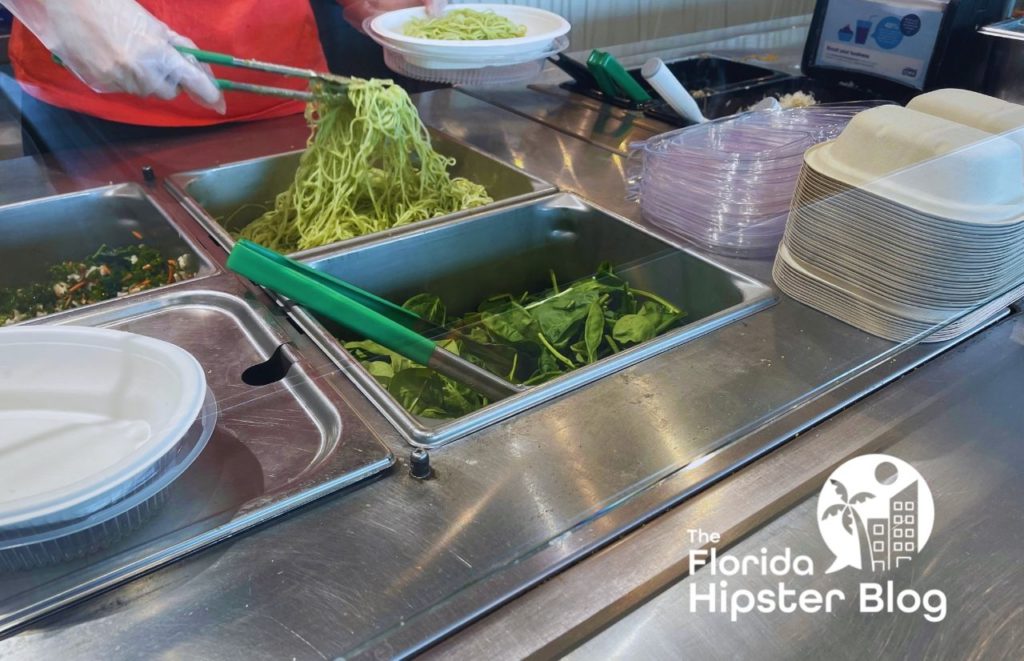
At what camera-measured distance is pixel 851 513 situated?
31.8 inches

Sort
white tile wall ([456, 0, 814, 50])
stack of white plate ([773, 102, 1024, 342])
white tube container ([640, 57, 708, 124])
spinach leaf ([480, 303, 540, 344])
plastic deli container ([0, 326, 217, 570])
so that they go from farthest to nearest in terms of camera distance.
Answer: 1. white tile wall ([456, 0, 814, 50])
2. white tube container ([640, 57, 708, 124])
3. spinach leaf ([480, 303, 540, 344])
4. stack of white plate ([773, 102, 1024, 342])
5. plastic deli container ([0, 326, 217, 570])

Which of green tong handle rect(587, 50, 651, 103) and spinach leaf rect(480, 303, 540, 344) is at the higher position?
green tong handle rect(587, 50, 651, 103)

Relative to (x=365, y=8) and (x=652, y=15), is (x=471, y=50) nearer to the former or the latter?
(x=365, y=8)

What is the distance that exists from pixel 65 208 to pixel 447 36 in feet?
2.97

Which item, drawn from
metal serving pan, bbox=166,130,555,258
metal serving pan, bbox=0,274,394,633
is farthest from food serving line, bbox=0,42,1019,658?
metal serving pan, bbox=166,130,555,258

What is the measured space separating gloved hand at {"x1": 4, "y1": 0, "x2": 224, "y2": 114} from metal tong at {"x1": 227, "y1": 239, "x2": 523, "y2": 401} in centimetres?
61

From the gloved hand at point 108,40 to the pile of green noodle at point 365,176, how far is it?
0.29 m

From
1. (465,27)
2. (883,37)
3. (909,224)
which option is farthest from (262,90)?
(883,37)

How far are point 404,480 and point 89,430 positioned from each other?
33 cm

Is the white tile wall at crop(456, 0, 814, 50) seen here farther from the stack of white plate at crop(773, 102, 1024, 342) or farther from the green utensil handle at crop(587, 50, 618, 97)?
the stack of white plate at crop(773, 102, 1024, 342)

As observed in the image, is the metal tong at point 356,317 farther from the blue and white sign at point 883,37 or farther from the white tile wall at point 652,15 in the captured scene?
the white tile wall at point 652,15

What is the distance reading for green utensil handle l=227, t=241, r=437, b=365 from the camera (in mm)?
945

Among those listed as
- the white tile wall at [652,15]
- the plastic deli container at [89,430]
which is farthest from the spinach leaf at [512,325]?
the white tile wall at [652,15]

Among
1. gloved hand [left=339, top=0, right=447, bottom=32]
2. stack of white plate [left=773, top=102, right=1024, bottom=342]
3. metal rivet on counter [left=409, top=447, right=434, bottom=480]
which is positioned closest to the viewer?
Result: metal rivet on counter [left=409, top=447, right=434, bottom=480]
